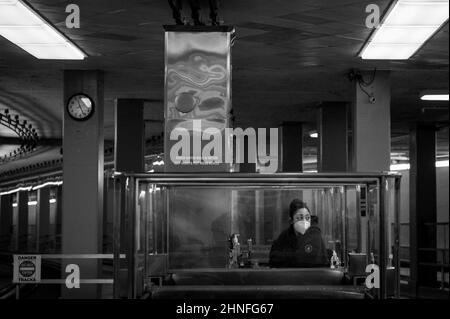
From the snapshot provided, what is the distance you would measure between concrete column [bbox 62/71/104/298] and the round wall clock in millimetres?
36

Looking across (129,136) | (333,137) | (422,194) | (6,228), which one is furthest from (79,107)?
(422,194)

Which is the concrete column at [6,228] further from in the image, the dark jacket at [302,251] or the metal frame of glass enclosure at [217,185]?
the metal frame of glass enclosure at [217,185]

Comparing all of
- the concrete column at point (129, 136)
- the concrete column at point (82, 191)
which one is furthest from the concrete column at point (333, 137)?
the concrete column at point (82, 191)

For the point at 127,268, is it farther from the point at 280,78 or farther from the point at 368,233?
the point at 280,78

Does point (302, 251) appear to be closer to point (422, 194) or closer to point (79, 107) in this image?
point (79, 107)

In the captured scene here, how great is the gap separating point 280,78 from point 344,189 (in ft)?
15.1

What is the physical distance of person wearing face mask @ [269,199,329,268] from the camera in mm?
2891

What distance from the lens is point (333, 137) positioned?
8781mm

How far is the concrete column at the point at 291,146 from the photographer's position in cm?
1060

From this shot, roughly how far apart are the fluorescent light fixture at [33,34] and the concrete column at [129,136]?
7.17 ft

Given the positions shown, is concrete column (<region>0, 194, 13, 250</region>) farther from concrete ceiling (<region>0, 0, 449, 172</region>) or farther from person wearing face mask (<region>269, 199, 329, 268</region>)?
person wearing face mask (<region>269, 199, 329, 268</region>)

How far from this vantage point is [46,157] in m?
9.86

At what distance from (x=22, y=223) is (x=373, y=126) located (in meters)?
7.46

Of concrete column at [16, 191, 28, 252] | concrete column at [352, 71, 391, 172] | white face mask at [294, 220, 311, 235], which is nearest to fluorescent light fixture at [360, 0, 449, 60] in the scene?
concrete column at [352, 71, 391, 172]
